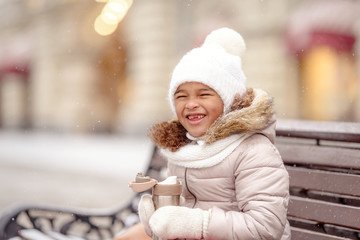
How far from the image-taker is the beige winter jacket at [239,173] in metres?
1.55

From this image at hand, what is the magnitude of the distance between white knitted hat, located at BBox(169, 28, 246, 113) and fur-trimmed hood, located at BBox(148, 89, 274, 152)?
0.05 m

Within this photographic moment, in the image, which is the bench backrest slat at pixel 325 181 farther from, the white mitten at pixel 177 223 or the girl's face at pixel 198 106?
the white mitten at pixel 177 223

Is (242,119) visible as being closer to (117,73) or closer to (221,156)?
(221,156)

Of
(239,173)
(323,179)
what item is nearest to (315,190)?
(323,179)

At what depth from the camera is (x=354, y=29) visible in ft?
34.8

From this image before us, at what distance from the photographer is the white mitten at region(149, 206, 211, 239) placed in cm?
152

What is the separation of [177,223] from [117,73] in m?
18.7

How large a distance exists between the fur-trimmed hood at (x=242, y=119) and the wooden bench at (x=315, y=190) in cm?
49

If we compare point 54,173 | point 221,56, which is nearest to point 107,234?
point 221,56

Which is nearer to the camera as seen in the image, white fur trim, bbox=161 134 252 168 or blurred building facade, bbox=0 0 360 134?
white fur trim, bbox=161 134 252 168

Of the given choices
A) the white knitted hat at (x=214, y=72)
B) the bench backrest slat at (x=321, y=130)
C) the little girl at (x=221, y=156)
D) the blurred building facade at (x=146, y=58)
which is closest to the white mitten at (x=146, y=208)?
the little girl at (x=221, y=156)

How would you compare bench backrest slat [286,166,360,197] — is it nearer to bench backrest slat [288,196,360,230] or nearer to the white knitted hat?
bench backrest slat [288,196,360,230]

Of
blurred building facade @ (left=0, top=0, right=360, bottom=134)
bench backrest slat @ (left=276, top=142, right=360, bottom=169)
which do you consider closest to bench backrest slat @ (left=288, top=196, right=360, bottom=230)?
bench backrest slat @ (left=276, top=142, right=360, bottom=169)

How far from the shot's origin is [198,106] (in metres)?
1.75
